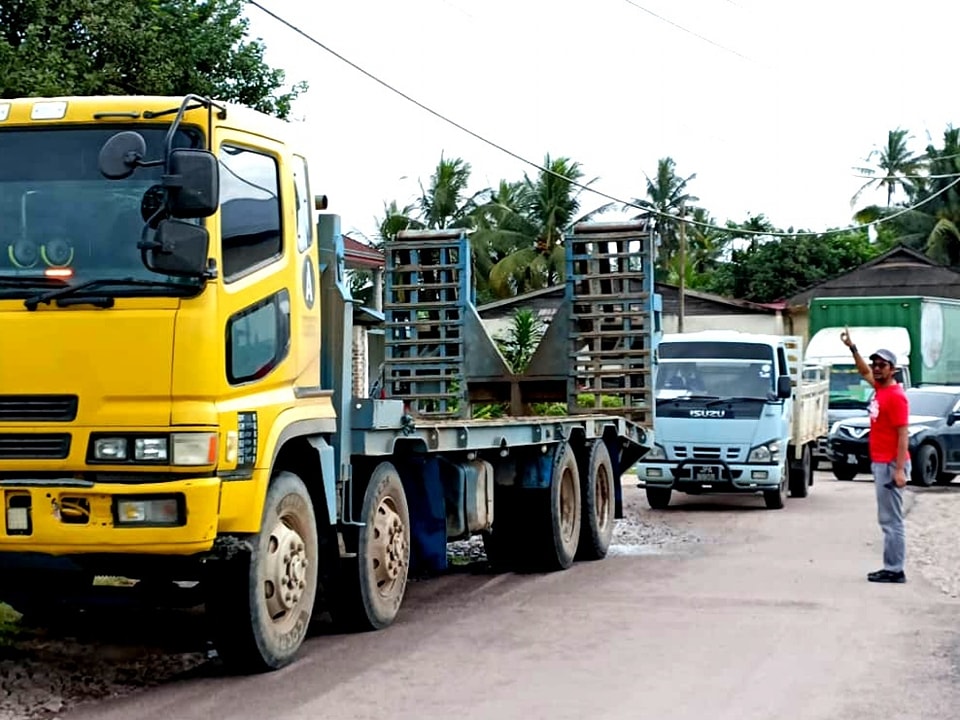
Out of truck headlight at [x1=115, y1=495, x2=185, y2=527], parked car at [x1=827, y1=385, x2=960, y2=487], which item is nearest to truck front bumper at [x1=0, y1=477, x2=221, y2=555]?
truck headlight at [x1=115, y1=495, x2=185, y2=527]

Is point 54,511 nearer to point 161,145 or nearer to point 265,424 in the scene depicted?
point 265,424

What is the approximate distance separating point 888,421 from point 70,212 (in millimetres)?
7392

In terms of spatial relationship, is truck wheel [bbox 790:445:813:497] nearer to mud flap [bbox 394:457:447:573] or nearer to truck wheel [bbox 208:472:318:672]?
mud flap [bbox 394:457:447:573]

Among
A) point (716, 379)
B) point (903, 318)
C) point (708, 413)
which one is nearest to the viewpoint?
point (708, 413)

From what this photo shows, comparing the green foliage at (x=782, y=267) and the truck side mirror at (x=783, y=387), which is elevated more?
the green foliage at (x=782, y=267)

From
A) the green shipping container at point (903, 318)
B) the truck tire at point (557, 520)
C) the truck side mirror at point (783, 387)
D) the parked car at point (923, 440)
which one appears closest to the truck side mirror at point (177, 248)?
the truck tire at point (557, 520)

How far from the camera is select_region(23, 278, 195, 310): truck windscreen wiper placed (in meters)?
7.45

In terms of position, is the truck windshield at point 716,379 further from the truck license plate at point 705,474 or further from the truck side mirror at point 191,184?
the truck side mirror at point 191,184

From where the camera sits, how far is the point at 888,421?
12.5 meters

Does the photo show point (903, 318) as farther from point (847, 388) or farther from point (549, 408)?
point (549, 408)

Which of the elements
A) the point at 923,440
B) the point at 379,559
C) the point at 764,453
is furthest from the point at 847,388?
the point at 379,559

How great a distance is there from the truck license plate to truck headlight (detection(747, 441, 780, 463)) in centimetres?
47

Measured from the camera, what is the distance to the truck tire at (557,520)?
518 inches

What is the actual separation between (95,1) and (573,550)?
11575mm
